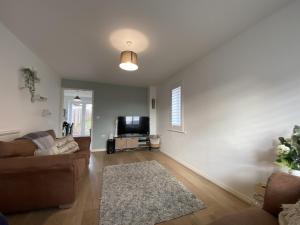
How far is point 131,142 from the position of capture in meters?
5.20

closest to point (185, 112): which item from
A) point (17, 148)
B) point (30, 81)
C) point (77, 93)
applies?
point (17, 148)

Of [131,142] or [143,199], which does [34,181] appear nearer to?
[143,199]

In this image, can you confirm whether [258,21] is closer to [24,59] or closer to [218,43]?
[218,43]

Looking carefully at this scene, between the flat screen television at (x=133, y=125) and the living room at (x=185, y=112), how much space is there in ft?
5.67

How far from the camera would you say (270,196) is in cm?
122

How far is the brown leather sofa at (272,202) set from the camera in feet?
3.56

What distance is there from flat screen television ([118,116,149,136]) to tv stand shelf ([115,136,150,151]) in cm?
22

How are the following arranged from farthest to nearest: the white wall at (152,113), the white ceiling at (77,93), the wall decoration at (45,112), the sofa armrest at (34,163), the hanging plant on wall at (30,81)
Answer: the white ceiling at (77,93) → the white wall at (152,113) → the wall decoration at (45,112) → the hanging plant on wall at (30,81) → the sofa armrest at (34,163)

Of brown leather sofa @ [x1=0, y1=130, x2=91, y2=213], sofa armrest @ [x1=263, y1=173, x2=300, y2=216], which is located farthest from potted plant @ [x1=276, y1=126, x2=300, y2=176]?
brown leather sofa @ [x1=0, y1=130, x2=91, y2=213]

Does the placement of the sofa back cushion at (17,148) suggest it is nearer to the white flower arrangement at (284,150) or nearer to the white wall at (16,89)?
the white wall at (16,89)

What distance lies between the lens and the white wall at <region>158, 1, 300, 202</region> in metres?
1.70

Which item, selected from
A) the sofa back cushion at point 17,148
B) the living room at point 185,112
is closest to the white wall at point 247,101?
the living room at point 185,112

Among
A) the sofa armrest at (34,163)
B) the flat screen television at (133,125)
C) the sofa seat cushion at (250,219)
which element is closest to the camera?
the sofa seat cushion at (250,219)

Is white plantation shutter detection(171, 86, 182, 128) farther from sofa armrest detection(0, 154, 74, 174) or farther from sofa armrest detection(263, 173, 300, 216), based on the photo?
sofa armrest detection(0, 154, 74, 174)
